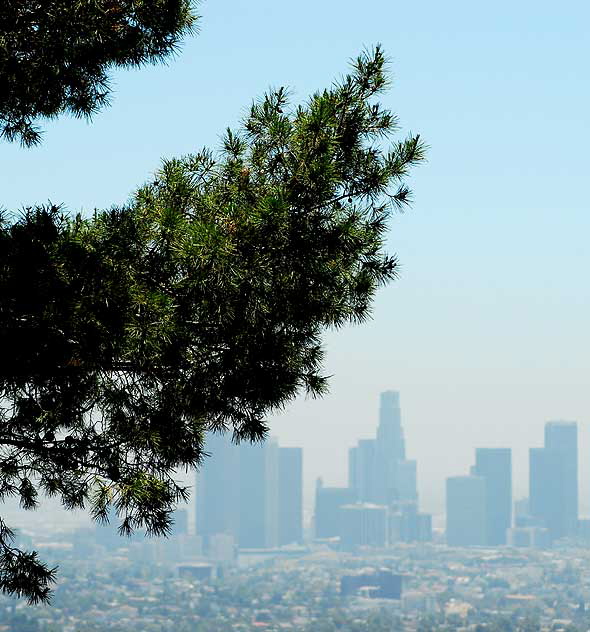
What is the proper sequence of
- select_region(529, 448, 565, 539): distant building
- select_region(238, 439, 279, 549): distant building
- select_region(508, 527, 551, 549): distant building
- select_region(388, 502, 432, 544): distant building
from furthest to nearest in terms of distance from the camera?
1. select_region(529, 448, 565, 539): distant building
2. select_region(388, 502, 432, 544): distant building
3. select_region(238, 439, 279, 549): distant building
4. select_region(508, 527, 551, 549): distant building

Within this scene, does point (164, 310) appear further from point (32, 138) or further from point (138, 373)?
point (32, 138)

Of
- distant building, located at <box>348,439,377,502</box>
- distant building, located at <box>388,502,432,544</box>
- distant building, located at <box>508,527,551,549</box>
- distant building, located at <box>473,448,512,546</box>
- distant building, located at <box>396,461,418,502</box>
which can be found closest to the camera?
distant building, located at <box>508,527,551,549</box>

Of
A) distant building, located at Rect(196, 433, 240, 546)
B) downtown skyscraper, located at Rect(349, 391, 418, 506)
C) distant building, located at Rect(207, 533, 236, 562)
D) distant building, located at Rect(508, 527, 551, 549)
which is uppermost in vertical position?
downtown skyscraper, located at Rect(349, 391, 418, 506)

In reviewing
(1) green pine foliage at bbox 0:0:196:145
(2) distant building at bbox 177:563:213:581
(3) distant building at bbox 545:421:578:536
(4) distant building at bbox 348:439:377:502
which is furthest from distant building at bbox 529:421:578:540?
(1) green pine foliage at bbox 0:0:196:145

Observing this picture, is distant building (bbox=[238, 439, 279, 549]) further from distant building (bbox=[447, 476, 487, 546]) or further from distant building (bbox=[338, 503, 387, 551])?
distant building (bbox=[447, 476, 487, 546])

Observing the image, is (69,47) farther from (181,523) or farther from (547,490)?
(547,490)

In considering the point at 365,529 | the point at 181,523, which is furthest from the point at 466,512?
the point at 181,523

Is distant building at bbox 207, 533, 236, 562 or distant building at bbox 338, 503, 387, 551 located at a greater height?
distant building at bbox 338, 503, 387, 551
